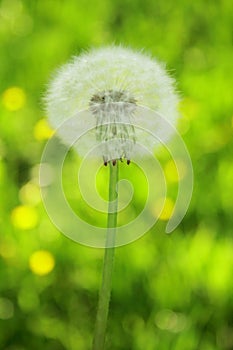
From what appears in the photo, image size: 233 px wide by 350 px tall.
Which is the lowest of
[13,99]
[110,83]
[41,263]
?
[41,263]

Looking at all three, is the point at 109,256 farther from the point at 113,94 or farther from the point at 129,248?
the point at 129,248

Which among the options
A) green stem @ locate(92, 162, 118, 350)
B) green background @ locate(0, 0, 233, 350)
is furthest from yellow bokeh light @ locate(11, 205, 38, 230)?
green stem @ locate(92, 162, 118, 350)

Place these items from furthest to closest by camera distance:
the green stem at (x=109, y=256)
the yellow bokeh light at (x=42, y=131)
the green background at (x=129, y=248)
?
the yellow bokeh light at (x=42, y=131), the green background at (x=129, y=248), the green stem at (x=109, y=256)

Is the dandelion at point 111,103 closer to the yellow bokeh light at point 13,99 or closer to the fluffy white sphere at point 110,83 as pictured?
the fluffy white sphere at point 110,83

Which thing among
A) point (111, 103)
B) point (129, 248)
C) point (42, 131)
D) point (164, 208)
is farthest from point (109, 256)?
point (42, 131)

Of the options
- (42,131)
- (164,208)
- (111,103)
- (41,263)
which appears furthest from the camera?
(42,131)

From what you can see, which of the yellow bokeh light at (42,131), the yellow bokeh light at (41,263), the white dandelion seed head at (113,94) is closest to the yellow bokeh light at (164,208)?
the yellow bokeh light at (41,263)
